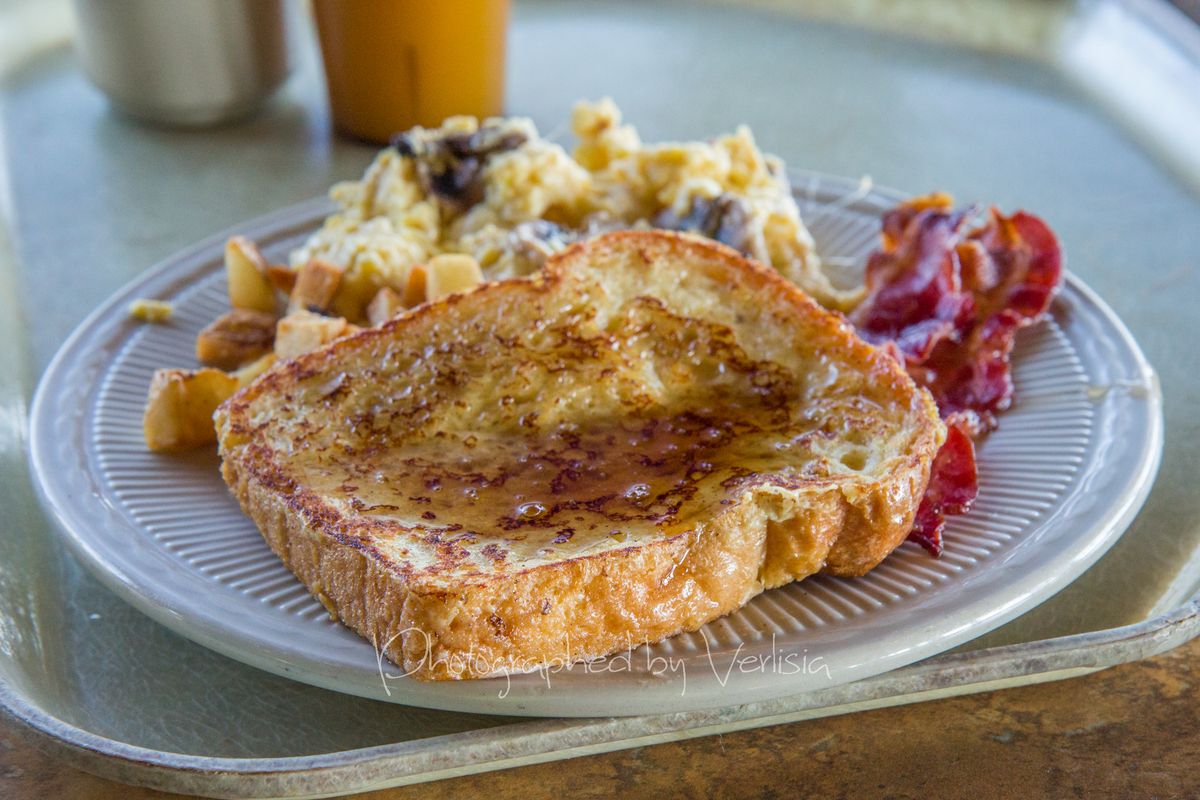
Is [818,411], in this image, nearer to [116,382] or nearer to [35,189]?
[116,382]

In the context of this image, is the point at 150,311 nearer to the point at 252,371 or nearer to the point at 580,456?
the point at 252,371

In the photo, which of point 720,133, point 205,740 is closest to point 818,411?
point 205,740

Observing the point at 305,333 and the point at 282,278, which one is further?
the point at 282,278

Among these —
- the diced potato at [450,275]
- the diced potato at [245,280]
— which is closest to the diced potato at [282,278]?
the diced potato at [245,280]

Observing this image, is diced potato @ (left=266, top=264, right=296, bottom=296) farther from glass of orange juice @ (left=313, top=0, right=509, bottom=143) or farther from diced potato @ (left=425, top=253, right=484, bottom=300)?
glass of orange juice @ (left=313, top=0, right=509, bottom=143)

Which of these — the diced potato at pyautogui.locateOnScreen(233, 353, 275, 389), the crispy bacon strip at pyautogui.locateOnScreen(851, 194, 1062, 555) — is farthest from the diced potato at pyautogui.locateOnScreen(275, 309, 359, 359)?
the crispy bacon strip at pyautogui.locateOnScreen(851, 194, 1062, 555)

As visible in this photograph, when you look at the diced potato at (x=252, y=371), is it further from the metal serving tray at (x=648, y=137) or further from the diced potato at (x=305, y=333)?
the metal serving tray at (x=648, y=137)

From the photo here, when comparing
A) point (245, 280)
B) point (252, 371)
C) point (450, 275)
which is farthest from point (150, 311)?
point (450, 275)
